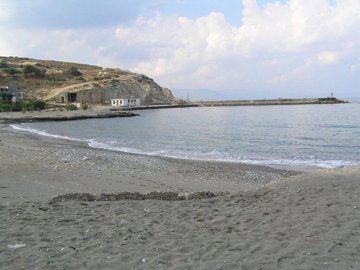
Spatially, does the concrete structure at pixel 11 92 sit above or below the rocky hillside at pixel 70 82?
below

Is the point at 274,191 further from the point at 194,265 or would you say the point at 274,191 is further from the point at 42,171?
the point at 42,171

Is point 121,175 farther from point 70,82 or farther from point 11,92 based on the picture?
point 70,82

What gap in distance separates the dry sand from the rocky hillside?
124 meters

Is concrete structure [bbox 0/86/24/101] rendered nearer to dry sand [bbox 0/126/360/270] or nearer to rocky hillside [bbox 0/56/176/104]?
rocky hillside [bbox 0/56/176/104]

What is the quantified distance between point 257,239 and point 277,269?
139cm

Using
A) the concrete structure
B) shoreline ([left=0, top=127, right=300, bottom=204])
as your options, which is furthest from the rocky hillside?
shoreline ([left=0, top=127, right=300, bottom=204])

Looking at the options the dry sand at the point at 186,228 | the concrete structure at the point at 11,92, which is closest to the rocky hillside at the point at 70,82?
the concrete structure at the point at 11,92

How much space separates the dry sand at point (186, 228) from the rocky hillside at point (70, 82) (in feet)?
407

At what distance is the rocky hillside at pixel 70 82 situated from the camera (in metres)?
138

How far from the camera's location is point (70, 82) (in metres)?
151

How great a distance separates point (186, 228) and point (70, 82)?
150 m

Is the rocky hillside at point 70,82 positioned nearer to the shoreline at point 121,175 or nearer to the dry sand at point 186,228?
the shoreline at point 121,175

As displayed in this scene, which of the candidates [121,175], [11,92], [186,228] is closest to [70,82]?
[11,92]

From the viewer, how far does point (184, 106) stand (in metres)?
162
